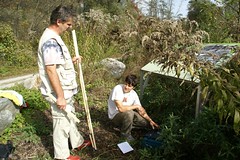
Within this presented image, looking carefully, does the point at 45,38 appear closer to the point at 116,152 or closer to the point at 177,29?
the point at 116,152

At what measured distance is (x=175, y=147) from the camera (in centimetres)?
A: 334

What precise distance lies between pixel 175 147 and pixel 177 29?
286 cm

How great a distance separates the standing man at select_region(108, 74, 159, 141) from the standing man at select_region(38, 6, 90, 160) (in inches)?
29.0

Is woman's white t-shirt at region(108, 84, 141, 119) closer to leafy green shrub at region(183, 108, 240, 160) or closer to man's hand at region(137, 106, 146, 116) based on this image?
man's hand at region(137, 106, 146, 116)

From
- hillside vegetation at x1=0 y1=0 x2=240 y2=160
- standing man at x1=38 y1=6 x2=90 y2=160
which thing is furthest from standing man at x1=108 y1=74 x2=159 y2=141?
standing man at x1=38 y1=6 x2=90 y2=160

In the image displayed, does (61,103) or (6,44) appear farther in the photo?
(6,44)

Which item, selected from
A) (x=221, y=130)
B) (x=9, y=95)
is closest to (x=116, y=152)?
(x=221, y=130)

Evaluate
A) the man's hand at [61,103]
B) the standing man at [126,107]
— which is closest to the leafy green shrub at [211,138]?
the standing man at [126,107]

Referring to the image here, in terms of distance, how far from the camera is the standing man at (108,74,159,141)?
420 centimetres

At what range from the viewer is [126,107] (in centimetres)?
422

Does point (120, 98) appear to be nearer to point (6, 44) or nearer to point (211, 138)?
point (211, 138)

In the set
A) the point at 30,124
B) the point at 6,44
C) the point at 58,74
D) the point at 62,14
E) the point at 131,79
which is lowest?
the point at 30,124

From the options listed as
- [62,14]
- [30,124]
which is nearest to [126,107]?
[30,124]

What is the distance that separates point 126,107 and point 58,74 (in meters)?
1.17
